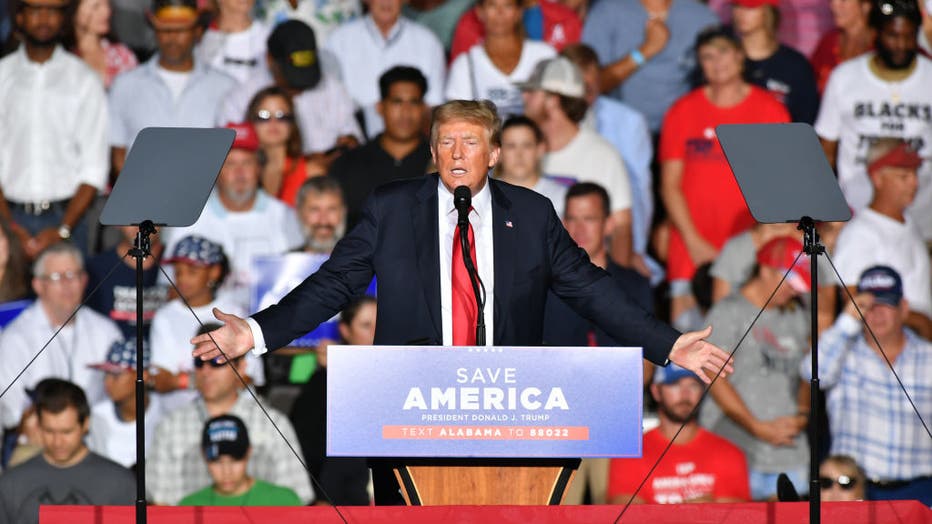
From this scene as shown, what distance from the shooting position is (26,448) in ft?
22.0

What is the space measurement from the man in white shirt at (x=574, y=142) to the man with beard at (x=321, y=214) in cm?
99

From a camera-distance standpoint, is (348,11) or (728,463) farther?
(348,11)

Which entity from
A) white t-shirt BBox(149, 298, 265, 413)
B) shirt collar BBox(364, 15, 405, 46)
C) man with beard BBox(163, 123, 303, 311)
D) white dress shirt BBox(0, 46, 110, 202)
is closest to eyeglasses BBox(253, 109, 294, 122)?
man with beard BBox(163, 123, 303, 311)

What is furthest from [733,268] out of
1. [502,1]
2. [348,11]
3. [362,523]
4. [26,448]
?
[362,523]

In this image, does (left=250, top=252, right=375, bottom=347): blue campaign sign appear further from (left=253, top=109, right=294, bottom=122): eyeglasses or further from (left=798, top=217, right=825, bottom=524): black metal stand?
(left=798, top=217, right=825, bottom=524): black metal stand

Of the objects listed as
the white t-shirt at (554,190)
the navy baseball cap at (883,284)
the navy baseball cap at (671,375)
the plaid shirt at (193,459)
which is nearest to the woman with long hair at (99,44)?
the plaid shirt at (193,459)

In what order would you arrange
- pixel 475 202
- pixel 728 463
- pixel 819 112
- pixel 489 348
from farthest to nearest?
pixel 819 112 < pixel 728 463 < pixel 475 202 < pixel 489 348

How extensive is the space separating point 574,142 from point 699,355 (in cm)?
342

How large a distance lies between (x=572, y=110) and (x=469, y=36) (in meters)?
0.74

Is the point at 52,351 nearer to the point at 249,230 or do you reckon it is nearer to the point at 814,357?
the point at 249,230

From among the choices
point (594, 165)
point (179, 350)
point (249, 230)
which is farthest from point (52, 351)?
point (594, 165)

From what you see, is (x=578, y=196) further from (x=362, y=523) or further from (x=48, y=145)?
(x=362, y=523)

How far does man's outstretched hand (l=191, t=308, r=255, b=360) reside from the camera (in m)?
3.73

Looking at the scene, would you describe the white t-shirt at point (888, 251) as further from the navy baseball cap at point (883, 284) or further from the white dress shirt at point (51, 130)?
the white dress shirt at point (51, 130)
